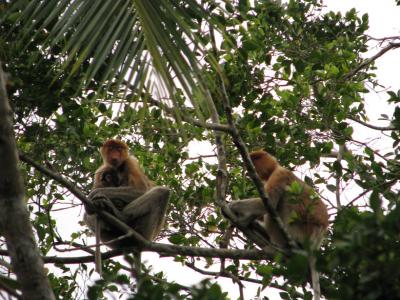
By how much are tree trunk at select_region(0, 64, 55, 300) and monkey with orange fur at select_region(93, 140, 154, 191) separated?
307 cm

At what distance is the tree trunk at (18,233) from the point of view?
2.67 metres

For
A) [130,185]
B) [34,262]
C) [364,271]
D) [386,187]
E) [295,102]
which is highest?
[295,102]

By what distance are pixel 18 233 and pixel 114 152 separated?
327 cm

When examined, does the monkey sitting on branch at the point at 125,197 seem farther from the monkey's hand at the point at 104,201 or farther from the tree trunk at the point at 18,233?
the tree trunk at the point at 18,233

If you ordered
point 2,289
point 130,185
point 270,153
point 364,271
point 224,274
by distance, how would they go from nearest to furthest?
point 364,271 → point 2,289 → point 224,274 → point 130,185 → point 270,153

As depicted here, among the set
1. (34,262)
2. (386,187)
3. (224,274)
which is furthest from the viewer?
(224,274)

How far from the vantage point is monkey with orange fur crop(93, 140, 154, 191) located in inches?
231

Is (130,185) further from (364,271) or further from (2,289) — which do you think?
(364,271)

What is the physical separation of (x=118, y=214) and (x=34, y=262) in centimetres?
280

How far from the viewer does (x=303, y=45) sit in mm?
6707

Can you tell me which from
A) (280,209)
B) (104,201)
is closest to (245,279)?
(280,209)

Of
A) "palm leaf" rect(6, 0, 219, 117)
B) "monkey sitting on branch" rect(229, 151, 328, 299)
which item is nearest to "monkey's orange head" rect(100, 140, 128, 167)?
"monkey sitting on branch" rect(229, 151, 328, 299)

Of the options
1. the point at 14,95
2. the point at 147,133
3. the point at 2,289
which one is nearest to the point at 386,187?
the point at 147,133

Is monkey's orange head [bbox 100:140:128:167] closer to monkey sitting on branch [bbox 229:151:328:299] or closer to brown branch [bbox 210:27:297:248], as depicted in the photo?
monkey sitting on branch [bbox 229:151:328:299]
